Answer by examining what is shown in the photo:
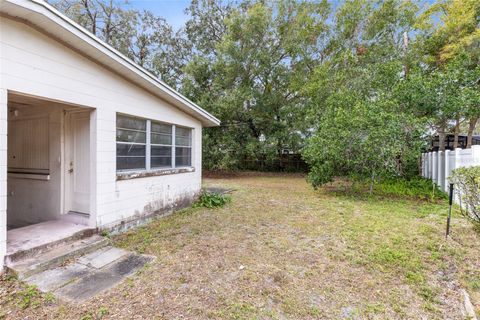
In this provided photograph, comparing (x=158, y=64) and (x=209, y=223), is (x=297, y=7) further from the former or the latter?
(x=209, y=223)

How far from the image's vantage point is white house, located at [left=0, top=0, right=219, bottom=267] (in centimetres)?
305

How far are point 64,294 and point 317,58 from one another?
14617 mm

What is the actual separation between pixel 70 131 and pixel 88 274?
103 inches

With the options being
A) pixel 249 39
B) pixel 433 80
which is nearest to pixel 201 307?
pixel 433 80

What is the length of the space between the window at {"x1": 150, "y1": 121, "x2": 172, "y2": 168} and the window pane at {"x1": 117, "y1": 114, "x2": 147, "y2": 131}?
28cm

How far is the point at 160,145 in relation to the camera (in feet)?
18.3

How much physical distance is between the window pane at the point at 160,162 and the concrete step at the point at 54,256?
1.87 metres

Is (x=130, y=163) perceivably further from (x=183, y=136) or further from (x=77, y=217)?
(x=183, y=136)

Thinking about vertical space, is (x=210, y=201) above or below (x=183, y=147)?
below

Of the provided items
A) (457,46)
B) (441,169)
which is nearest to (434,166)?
(441,169)

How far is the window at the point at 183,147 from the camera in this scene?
6.27 m

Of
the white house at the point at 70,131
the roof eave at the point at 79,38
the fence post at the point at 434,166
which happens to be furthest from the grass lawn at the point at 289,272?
the fence post at the point at 434,166

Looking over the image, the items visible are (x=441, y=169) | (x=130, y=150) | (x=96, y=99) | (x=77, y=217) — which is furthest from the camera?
(x=441, y=169)

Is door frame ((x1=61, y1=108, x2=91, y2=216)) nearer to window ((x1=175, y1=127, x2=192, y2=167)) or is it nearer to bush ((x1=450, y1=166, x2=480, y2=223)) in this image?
window ((x1=175, y1=127, x2=192, y2=167))
